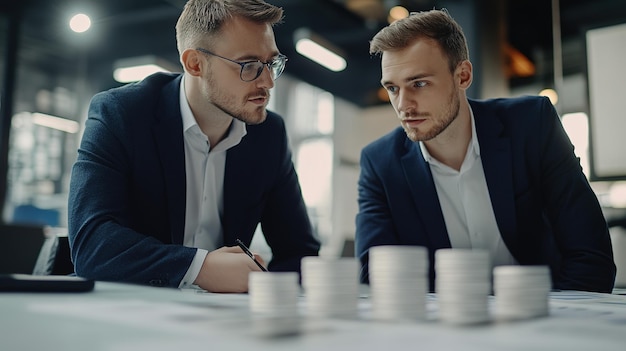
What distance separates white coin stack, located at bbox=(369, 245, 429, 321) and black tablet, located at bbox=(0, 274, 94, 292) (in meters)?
0.57

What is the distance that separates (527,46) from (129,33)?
593 cm

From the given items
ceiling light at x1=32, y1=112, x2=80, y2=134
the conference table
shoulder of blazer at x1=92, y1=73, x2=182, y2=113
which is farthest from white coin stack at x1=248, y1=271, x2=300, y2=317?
ceiling light at x1=32, y1=112, x2=80, y2=134

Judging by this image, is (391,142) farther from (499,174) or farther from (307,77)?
(307,77)

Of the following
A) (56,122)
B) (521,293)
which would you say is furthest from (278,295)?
(56,122)

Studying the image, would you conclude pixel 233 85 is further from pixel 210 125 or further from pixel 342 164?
pixel 342 164

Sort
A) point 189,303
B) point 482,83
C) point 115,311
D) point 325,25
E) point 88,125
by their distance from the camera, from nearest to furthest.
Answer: point 115,311 < point 189,303 < point 88,125 < point 482,83 < point 325,25

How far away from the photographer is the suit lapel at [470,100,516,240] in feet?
6.85

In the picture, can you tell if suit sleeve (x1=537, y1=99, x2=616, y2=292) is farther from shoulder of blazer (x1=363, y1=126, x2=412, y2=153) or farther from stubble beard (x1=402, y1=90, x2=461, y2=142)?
shoulder of blazer (x1=363, y1=126, x2=412, y2=153)

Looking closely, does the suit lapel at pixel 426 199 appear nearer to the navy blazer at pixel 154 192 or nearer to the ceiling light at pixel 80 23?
the navy blazer at pixel 154 192

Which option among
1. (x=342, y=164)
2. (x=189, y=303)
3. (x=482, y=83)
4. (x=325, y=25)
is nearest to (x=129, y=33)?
(x=325, y=25)

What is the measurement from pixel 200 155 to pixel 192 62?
1.21 ft

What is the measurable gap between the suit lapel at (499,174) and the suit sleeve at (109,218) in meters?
1.13

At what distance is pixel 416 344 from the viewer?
590 mm

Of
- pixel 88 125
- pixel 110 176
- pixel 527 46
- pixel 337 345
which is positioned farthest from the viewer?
pixel 527 46
